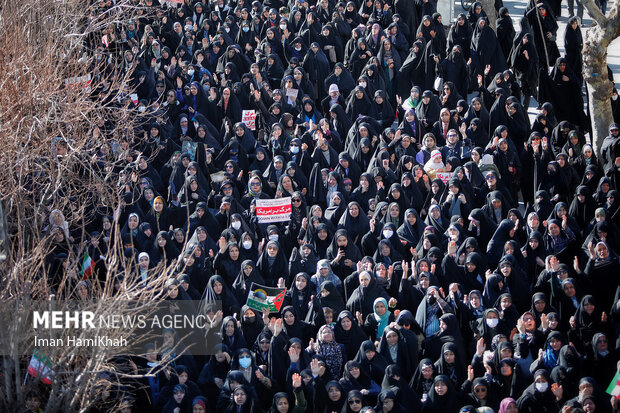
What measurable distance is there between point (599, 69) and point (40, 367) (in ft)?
29.7

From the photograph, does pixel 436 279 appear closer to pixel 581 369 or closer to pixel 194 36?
pixel 581 369

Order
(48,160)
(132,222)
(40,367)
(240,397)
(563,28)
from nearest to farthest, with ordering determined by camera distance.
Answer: (40,367), (240,397), (132,222), (48,160), (563,28)

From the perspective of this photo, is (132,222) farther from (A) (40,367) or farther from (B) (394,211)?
(A) (40,367)

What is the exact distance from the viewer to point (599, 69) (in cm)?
1523

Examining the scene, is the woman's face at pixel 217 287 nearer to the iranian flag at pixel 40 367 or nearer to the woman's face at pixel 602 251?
the iranian flag at pixel 40 367

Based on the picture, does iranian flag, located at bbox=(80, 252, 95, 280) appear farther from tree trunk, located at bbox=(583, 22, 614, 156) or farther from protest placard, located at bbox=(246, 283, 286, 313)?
tree trunk, located at bbox=(583, 22, 614, 156)

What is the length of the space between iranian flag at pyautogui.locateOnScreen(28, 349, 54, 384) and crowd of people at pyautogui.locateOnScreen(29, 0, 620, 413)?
0.69 meters

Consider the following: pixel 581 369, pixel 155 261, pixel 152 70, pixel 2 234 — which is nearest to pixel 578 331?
pixel 581 369

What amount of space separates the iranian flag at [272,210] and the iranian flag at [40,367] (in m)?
4.51

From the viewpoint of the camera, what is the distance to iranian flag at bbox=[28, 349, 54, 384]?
9.29 meters

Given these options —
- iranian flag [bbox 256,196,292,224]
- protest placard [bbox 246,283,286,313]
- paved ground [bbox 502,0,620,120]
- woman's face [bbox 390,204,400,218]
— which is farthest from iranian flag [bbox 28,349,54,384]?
paved ground [bbox 502,0,620,120]

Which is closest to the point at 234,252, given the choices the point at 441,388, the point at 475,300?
the point at 475,300

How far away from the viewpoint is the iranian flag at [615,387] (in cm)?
1024

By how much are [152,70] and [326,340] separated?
776cm
